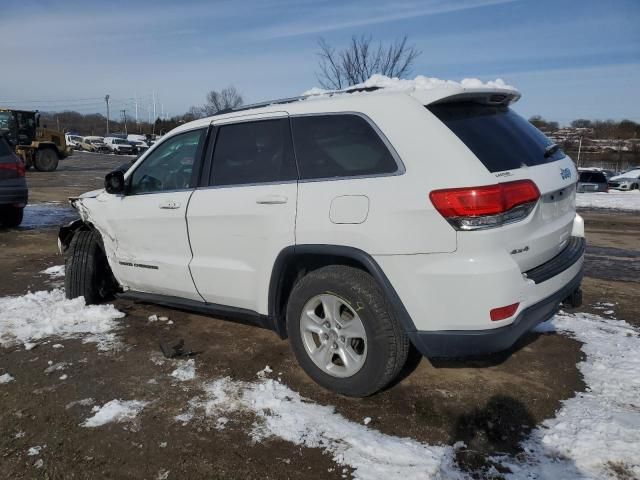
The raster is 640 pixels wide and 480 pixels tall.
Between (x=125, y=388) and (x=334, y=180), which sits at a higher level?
(x=334, y=180)

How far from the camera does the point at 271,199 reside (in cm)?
344

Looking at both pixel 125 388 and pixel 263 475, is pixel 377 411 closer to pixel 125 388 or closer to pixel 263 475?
pixel 263 475

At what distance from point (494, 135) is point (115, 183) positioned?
3051 mm

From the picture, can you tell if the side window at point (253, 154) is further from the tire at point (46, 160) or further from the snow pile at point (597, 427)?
the tire at point (46, 160)

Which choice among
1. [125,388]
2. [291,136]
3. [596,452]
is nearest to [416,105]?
[291,136]

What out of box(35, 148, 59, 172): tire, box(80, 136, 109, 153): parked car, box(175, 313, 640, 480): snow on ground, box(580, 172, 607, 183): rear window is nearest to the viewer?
box(175, 313, 640, 480): snow on ground

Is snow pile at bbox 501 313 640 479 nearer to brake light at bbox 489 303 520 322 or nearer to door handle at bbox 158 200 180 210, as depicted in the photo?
brake light at bbox 489 303 520 322

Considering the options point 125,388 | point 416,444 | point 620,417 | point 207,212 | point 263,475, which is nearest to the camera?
point 263,475

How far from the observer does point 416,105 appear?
3.07 m

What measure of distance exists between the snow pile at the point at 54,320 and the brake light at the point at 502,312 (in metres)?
3.01

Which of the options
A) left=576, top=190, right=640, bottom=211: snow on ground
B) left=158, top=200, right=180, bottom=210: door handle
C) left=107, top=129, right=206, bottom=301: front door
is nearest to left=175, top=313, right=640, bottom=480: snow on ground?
left=107, top=129, right=206, bottom=301: front door

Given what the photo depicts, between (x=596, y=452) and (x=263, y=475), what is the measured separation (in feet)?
5.65

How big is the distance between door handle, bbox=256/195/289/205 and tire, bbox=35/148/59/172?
2559cm

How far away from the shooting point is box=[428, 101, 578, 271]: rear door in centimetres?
283
